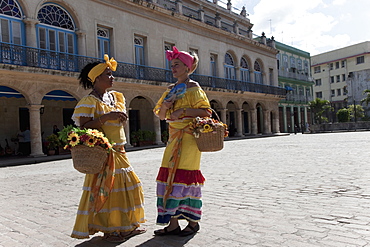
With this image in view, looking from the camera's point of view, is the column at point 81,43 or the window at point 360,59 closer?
the column at point 81,43

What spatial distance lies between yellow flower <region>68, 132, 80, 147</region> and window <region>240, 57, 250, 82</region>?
1138 inches

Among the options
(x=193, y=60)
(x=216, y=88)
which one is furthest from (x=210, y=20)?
(x=193, y=60)

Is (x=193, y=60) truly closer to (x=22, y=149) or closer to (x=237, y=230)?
(x=237, y=230)

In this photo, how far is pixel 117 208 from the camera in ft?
10.7

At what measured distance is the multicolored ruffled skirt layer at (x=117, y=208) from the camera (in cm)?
319

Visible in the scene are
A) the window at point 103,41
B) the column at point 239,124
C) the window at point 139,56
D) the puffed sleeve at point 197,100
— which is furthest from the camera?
the column at point 239,124

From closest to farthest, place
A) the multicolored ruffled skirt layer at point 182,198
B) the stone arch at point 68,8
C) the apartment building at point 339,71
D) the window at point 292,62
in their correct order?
the multicolored ruffled skirt layer at point 182,198, the stone arch at point 68,8, the window at point 292,62, the apartment building at point 339,71

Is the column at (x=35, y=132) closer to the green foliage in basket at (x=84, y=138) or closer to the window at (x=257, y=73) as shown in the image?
the green foliage in basket at (x=84, y=138)

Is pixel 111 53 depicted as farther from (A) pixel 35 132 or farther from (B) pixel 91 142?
(B) pixel 91 142

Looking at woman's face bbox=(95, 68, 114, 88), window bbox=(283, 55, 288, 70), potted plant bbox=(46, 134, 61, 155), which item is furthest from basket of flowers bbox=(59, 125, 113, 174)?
window bbox=(283, 55, 288, 70)

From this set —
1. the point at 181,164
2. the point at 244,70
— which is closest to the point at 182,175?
the point at 181,164

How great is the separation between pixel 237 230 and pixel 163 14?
68.7 ft

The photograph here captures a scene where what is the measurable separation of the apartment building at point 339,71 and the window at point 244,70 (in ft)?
84.7

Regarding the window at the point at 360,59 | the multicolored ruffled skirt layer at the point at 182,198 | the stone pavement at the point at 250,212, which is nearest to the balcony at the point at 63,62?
the stone pavement at the point at 250,212
